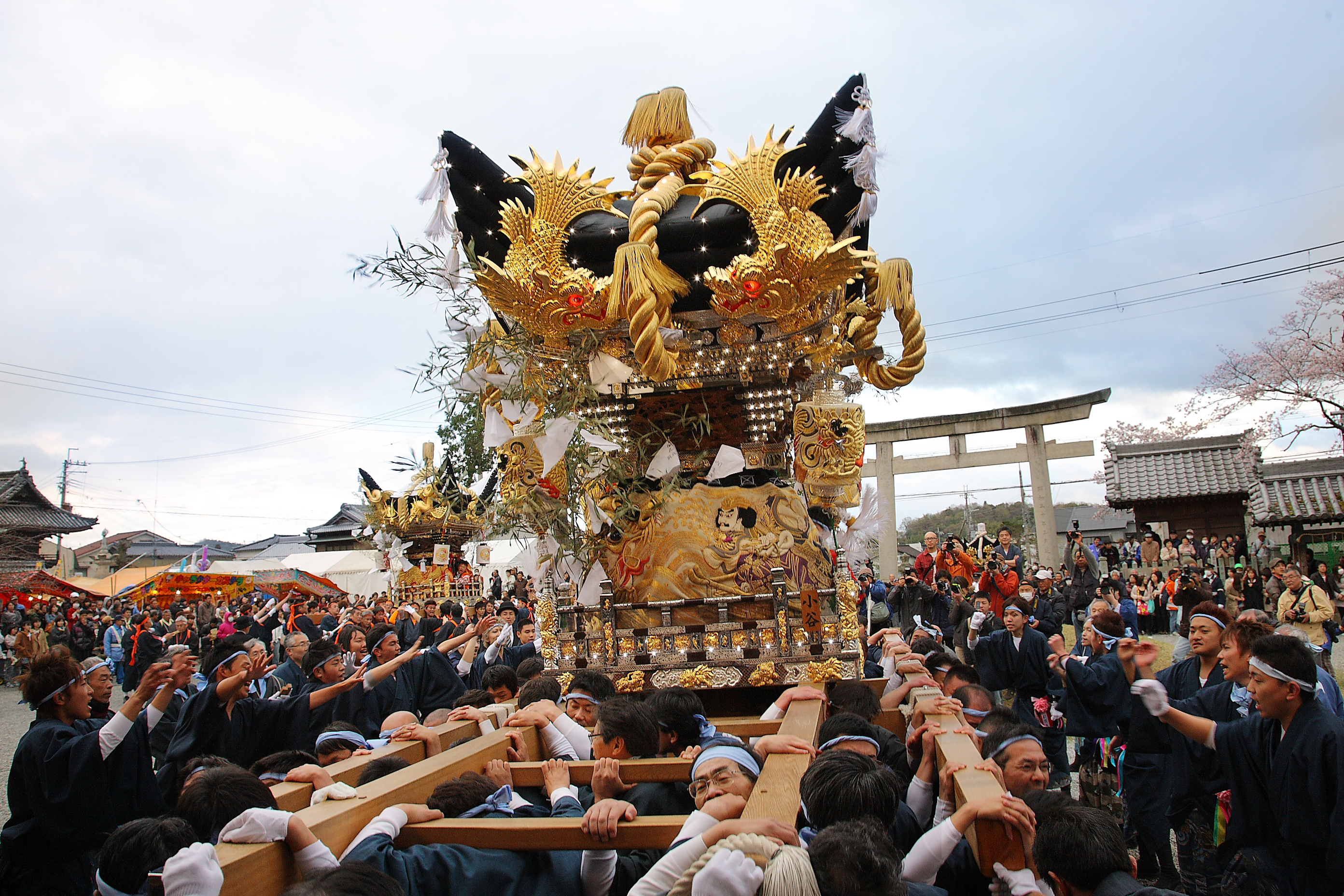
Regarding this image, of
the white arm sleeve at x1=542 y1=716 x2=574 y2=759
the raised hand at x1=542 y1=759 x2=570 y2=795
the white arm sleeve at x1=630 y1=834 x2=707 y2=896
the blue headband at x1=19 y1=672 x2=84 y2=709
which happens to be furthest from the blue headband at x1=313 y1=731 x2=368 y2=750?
the white arm sleeve at x1=630 y1=834 x2=707 y2=896

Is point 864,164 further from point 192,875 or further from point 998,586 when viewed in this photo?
point 998,586

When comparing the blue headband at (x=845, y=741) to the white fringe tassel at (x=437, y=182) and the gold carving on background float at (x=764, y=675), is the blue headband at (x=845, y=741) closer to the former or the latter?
the gold carving on background float at (x=764, y=675)

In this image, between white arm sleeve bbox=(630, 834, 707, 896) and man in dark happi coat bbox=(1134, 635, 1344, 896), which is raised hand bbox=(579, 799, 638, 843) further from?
man in dark happi coat bbox=(1134, 635, 1344, 896)

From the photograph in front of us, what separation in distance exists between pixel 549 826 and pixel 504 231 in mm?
3603

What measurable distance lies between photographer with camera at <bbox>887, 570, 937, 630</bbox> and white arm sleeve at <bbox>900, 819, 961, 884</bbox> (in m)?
8.06

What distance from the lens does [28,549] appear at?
2534 cm

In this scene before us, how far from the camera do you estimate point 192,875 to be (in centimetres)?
167

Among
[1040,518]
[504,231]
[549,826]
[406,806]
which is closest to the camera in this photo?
[549,826]

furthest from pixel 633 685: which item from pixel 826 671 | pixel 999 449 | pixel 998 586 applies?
pixel 999 449

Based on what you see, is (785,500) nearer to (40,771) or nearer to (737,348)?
(737,348)

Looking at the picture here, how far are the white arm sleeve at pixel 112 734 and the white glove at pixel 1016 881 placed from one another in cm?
346

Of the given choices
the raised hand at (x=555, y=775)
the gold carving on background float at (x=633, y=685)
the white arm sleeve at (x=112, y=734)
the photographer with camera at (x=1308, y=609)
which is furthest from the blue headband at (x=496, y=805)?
the photographer with camera at (x=1308, y=609)

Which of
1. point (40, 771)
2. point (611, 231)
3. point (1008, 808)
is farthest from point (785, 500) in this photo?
point (40, 771)

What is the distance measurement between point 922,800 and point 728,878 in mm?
1383
